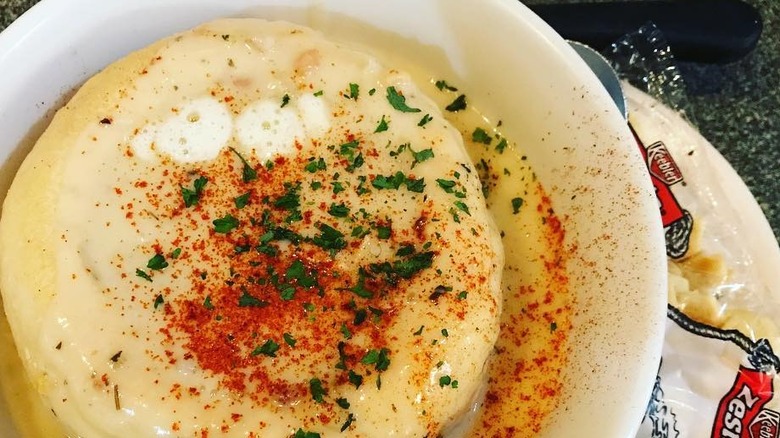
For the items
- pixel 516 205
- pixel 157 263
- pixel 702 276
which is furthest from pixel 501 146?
pixel 157 263

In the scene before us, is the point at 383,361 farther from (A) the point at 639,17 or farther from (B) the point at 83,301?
(A) the point at 639,17

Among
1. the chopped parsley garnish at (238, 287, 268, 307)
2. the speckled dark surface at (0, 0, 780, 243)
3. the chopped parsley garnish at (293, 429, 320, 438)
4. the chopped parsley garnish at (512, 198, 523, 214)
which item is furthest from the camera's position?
the speckled dark surface at (0, 0, 780, 243)

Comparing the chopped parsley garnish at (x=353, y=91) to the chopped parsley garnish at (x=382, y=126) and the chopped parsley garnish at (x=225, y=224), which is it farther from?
the chopped parsley garnish at (x=225, y=224)

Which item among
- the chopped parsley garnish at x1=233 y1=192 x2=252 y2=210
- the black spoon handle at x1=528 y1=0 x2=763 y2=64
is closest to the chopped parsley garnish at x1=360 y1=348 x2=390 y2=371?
the chopped parsley garnish at x1=233 y1=192 x2=252 y2=210

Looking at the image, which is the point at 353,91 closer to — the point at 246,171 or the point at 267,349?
the point at 246,171

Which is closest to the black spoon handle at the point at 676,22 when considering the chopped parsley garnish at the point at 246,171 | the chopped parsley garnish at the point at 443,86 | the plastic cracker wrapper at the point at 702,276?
the plastic cracker wrapper at the point at 702,276

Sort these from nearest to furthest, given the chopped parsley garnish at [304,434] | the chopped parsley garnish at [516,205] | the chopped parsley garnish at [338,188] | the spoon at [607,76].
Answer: the chopped parsley garnish at [304,434] → the chopped parsley garnish at [338,188] → the chopped parsley garnish at [516,205] → the spoon at [607,76]

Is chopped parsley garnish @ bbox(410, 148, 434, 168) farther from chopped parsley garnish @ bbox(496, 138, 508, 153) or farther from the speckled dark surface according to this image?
the speckled dark surface
